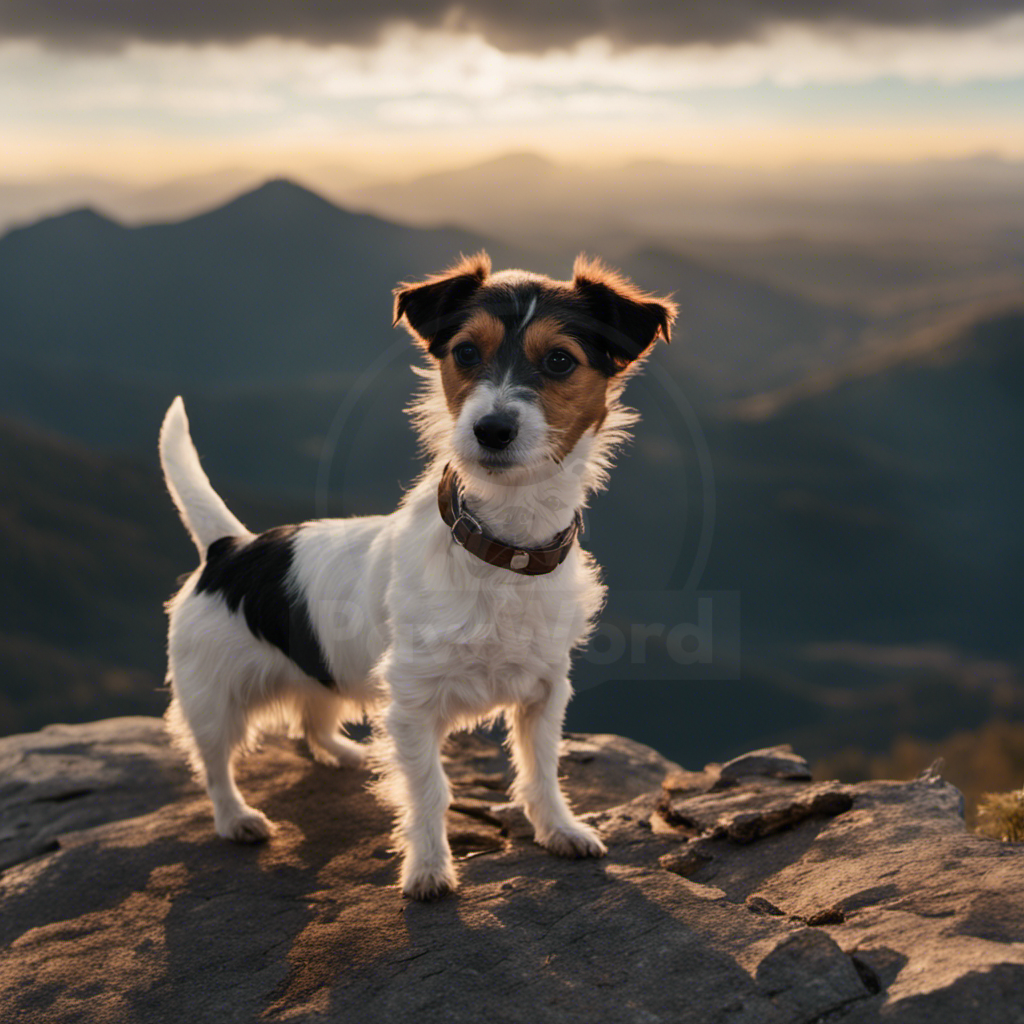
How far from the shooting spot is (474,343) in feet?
14.2

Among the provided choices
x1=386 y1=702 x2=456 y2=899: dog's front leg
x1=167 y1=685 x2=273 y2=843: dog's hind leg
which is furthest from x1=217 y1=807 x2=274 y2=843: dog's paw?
x1=386 y1=702 x2=456 y2=899: dog's front leg

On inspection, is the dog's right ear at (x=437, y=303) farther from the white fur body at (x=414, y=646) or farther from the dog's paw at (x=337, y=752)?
the dog's paw at (x=337, y=752)

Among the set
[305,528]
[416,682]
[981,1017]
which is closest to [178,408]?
[305,528]

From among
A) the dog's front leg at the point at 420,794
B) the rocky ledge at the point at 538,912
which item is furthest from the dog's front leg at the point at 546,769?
the dog's front leg at the point at 420,794

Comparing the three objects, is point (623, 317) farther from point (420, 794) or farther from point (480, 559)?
point (420, 794)

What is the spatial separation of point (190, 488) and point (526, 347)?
121 inches

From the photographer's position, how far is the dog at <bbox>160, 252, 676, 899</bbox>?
4305 mm

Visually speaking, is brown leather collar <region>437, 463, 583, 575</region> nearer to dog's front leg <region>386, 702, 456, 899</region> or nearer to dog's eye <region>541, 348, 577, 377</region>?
dog's eye <region>541, 348, 577, 377</region>

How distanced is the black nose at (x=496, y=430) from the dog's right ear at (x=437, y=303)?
88 cm

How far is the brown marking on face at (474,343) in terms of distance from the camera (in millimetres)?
4297

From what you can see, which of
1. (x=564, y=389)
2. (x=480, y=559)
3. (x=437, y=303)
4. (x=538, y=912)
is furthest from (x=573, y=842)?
(x=437, y=303)

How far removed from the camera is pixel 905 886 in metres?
4.00

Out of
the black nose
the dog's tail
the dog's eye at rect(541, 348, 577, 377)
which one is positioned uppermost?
the dog's eye at rect(541, 348, 577, 377)

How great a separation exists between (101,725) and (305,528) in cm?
Answer: 376
